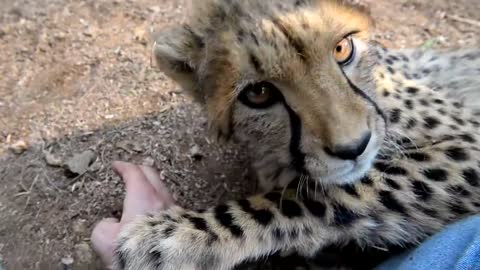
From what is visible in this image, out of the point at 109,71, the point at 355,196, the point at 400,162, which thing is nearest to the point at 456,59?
the point at 400,162

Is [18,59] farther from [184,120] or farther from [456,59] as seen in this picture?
[456,59]

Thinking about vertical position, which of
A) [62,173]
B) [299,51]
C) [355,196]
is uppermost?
[299,51]

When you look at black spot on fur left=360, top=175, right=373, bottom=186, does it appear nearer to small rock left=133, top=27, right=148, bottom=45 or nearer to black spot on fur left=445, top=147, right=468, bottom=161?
black spot on fur left=445, top=147, right=468, bottom=161

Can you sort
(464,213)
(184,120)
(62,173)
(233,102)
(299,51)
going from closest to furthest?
(299,51)
(233,102)
(464,213)
(62,173)
(184,120)

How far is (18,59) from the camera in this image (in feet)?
8.71

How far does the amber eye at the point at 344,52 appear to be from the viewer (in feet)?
5.53

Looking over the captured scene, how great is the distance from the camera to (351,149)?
160 centimetres

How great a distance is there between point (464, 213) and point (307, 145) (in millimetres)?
485

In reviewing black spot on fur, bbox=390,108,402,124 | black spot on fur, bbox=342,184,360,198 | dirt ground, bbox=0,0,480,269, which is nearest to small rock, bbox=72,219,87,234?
dirt ground, bbox=0,0,480,269

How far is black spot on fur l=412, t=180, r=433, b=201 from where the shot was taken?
1835 mm

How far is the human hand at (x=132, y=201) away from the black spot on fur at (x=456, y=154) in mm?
754

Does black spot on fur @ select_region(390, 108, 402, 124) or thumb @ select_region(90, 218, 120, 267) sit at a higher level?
black spot on fur @ select_region(390, 108, 402, 124)

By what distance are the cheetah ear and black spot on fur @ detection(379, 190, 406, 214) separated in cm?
51

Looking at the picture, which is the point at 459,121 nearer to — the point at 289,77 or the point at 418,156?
the point at 418,156
